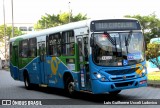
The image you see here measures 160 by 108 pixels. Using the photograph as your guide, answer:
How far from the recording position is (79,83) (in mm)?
14805

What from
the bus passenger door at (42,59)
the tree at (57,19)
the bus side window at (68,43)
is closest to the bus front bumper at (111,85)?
the bus side window at (68,43)

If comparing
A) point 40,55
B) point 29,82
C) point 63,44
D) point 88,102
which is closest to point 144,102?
point 88,102

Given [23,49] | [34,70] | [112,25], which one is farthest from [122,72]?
[23,49]

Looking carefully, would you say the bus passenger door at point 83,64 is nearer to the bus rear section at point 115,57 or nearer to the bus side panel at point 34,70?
the bus rear section at point 115,57

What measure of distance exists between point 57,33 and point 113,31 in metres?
3.75

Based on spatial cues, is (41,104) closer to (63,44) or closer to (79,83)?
(79,83)

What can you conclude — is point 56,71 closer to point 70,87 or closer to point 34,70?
point 70,87

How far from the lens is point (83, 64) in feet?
47.5

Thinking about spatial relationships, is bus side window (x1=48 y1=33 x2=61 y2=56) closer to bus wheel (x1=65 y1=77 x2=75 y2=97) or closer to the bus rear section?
bus wheel (x1=65 y1=77 x2=75 y2=97)

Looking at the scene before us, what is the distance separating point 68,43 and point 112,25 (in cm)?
241

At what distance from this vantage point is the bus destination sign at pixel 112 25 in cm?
1405

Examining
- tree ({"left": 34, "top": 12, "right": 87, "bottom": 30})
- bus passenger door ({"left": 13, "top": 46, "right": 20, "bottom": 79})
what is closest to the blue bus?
bus passenger door ({"left": 13, "top": 46, "right": 20, "bottom": 79})

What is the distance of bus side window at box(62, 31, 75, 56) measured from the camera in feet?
50.9

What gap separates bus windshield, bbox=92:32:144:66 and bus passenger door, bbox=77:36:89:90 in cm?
69
